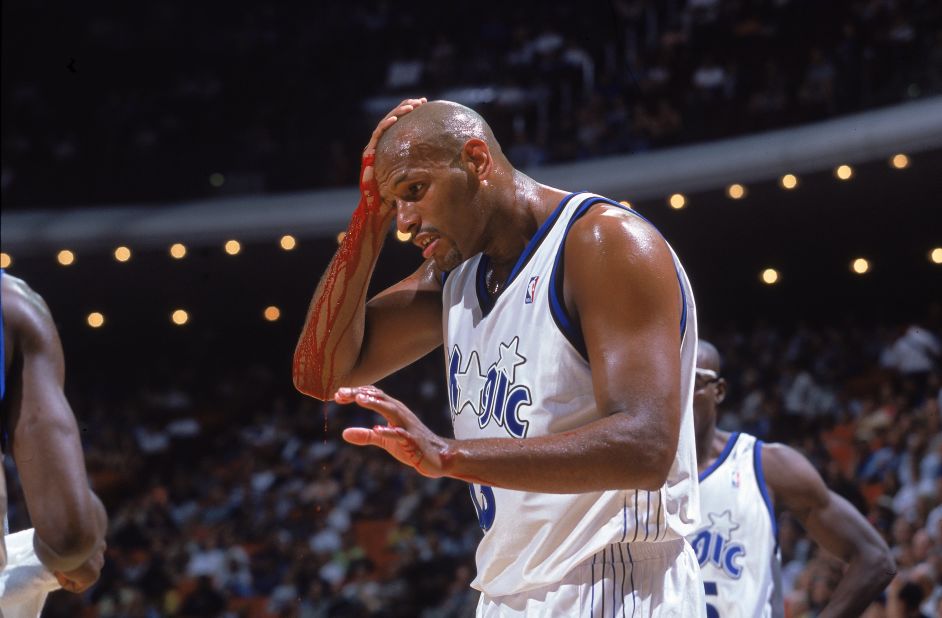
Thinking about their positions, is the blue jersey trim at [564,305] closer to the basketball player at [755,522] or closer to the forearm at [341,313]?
the forearm at [341,313]

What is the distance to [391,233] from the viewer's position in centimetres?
1116

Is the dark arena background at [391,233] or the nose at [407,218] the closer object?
the nose at [407,218]

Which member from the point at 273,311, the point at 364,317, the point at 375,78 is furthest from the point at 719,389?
the point at 273,311

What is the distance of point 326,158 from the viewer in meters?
12.8

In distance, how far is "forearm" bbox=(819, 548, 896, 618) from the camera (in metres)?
4.66

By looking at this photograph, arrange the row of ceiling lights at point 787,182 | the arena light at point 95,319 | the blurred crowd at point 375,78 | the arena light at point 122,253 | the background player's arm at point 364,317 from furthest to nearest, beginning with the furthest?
the arena light at point 95,319 < the arena light at point 122,253 < the blurred crowd at point 375,78 < the row of ceiling lights at point 787,182 < the background player's arm at point 364,317

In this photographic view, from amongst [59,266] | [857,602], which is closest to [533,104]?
[59,266]

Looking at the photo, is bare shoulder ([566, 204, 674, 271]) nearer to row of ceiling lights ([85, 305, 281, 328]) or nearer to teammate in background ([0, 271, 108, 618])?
teammate in background ([0, 271, 108, 618])

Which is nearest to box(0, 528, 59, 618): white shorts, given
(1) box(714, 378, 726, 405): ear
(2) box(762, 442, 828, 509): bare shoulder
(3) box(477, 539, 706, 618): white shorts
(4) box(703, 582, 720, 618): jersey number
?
(3) box(477, 539, 706, 618): white shorts

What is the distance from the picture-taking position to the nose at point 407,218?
2.43 metres

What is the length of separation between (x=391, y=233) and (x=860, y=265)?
4678mm

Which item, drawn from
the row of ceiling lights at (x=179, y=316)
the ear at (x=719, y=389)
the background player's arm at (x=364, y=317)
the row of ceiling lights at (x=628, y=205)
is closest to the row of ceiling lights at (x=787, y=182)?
the row of ceiling lights at (x=628, y=205)

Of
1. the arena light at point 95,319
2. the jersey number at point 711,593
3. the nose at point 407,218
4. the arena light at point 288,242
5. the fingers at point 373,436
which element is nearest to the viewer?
the fingers at point 373,436

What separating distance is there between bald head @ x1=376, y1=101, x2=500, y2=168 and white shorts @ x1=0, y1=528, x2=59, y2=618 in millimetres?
1114
